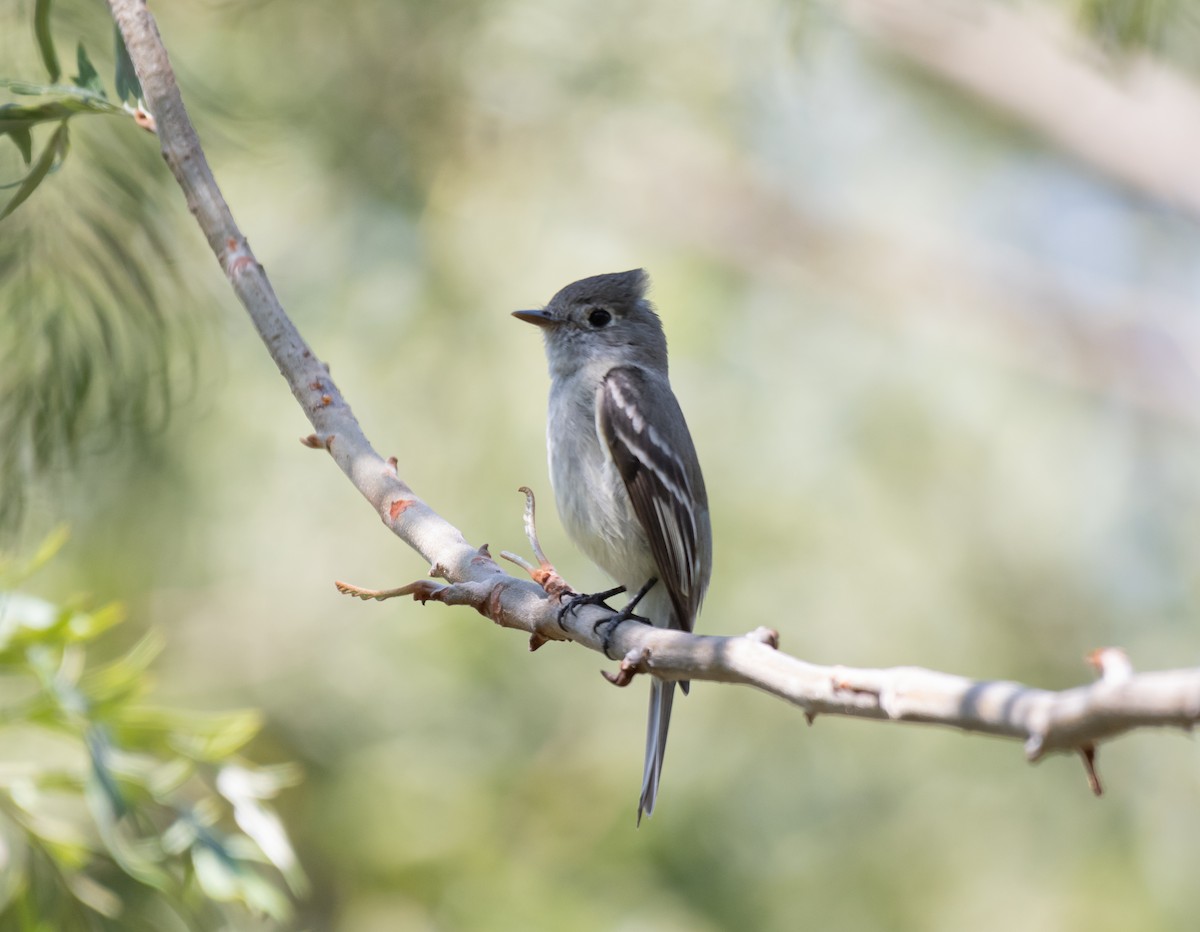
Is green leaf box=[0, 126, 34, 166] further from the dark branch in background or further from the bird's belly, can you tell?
the bird's belly

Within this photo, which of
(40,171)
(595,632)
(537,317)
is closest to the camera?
(595,632)

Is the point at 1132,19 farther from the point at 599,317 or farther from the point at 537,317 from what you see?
the point at 537,317

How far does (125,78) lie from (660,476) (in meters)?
1.25

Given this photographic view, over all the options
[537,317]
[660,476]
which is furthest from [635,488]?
[537,317]

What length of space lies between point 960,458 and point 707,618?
1343 millimetres

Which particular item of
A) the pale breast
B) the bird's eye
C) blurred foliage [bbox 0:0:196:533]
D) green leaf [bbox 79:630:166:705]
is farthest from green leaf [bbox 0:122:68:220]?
the bird's eye

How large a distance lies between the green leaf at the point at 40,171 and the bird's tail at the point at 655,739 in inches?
52.1

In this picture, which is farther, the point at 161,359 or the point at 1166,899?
the point at 1166,899

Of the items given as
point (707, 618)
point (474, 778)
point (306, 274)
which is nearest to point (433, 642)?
point (474, 778)

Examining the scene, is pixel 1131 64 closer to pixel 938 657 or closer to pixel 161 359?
pixel 938 657

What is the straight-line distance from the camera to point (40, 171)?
1637mm

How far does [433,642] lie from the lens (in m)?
3.78

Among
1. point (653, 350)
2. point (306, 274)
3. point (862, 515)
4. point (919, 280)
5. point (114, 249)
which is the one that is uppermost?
point (919, 280)

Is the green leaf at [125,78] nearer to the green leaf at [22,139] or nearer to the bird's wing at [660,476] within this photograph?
the green leaf at [22,139]
